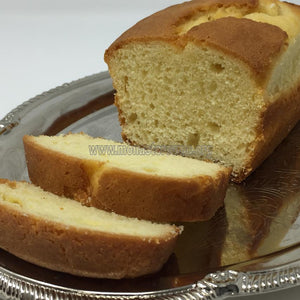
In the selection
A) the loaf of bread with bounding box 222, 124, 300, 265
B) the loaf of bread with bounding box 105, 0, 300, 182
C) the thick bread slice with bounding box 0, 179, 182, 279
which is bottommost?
the loaf of bread with bounding box 222, 124, 300, 265

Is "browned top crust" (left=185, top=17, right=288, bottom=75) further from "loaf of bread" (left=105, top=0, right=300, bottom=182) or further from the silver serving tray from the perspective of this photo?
the silver serving tray

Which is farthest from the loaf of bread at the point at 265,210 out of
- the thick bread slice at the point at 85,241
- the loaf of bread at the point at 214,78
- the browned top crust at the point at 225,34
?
the browned top crust at the point at 225,34

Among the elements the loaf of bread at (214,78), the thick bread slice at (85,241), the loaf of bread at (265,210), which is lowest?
the loaf of bread at (265,210)

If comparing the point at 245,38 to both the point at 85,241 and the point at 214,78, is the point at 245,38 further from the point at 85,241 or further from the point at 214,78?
the point at 85,241

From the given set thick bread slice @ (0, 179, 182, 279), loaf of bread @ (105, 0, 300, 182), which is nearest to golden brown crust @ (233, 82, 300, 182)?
loaf of bread @ (105, 0, 300, 182)

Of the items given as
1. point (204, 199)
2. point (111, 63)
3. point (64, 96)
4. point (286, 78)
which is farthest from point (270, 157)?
point (64, 96)

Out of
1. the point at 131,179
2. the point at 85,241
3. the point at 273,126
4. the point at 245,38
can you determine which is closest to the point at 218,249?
the point at 131,179

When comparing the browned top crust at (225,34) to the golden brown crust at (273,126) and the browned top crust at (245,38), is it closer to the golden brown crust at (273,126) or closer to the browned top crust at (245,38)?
the browned top crust at (245,38)
